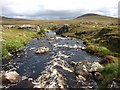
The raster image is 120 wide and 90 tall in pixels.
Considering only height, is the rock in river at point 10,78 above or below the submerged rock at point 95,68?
below

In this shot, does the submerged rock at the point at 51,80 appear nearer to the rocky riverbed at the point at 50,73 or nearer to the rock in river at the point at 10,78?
the rocky riverbed at the point at 50,73

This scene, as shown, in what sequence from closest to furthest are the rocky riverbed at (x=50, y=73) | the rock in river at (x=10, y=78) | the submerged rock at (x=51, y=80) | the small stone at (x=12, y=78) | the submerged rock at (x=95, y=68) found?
the submerged rock at (x=51, y=80) < the rocky riverbed at (x=50, y=73) < the rock in river at (x=10, y=78) < the small stone at (x=12, y=78) < the submerged rock at (x=95, y=68)

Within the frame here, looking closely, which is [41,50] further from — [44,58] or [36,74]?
[36,74]

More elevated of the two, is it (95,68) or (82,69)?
(95,68)

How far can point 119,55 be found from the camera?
202 ft

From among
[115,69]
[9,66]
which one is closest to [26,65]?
[9,66]

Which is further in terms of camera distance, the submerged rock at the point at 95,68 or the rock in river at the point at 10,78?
the submerged rock at the point at 95,68

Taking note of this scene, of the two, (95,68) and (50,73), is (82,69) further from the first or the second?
(50,73)

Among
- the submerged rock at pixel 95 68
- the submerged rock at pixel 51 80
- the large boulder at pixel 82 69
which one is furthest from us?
the submerged rock at pixel 95 68

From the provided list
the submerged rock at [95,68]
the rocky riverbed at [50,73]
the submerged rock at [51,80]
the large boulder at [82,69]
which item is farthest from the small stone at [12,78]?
the submerged rock at [95,68]

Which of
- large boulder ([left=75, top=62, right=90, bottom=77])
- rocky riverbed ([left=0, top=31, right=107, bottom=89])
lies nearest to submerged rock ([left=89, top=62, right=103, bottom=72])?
rocky riverbed ([left=0, top=31, right=107, bottom=89])

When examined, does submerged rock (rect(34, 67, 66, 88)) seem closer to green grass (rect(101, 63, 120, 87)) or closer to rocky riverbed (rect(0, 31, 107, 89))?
rocky riverbed (rect(0, 31, 107, 89))

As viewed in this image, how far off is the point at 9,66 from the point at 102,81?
22.9 m

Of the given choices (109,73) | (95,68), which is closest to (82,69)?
(95,68)
